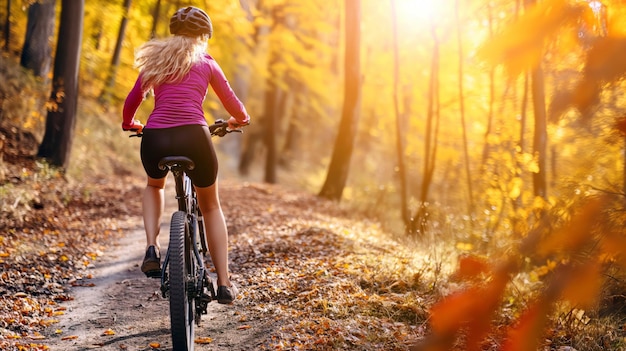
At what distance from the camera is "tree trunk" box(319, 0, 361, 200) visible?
13.0 meters

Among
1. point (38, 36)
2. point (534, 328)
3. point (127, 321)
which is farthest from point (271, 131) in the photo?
point (534, 328)

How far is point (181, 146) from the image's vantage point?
4.04m

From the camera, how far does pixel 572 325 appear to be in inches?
202

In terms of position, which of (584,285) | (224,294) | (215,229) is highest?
(215,229)

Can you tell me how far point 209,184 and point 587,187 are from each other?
2.63 metres

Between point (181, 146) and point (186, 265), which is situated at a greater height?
point (181, 146)

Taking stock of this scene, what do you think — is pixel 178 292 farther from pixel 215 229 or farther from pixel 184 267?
pixel 215 229

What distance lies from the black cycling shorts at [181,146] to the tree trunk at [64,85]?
7329 millimetres

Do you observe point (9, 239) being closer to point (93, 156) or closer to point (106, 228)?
point (106, 228)

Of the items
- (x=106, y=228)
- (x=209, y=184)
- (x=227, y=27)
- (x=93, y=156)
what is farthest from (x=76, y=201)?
(x=227, y=27)

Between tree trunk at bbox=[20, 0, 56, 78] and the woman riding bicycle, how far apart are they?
30.5 feet

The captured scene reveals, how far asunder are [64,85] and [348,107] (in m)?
5.94

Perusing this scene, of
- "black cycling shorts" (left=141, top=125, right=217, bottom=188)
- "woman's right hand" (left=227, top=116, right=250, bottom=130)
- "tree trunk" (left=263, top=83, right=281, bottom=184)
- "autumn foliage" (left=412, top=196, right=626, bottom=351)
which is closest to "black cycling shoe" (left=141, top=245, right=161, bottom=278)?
"black cycling shorts" (left=141, top=125, right=217, bottom=188)

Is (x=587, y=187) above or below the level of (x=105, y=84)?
below
